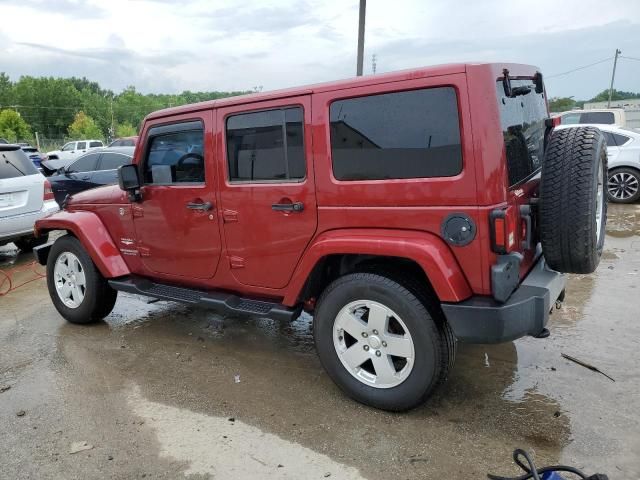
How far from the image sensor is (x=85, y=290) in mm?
4512

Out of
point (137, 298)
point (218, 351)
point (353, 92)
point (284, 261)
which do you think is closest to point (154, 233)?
point (218, 351)

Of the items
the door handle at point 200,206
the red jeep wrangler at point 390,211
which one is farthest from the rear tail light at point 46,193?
the door handle at point 200,206

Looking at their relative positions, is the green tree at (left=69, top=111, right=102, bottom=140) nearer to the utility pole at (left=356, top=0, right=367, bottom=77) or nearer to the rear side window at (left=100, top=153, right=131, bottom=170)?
the rear side window at (left=100, top=153, right=131, bottom=170)

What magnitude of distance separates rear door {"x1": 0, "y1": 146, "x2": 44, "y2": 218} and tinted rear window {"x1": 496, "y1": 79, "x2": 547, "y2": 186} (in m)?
6.52

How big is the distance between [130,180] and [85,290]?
1.20 meters

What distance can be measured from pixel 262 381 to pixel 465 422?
4.57 ft

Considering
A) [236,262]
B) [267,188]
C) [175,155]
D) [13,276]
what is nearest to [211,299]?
[236,262]

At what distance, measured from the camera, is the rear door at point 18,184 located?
265 inches

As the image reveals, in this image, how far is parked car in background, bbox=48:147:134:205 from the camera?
1066 cm

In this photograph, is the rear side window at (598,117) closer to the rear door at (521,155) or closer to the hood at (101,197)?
the rear door at (521,155)

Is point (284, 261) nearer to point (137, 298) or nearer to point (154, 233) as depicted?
point (154, 233)

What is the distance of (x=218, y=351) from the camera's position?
4.07 m

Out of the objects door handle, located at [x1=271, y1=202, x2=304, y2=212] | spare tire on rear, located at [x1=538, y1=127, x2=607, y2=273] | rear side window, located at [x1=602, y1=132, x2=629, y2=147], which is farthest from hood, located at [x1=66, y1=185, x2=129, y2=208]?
rear side window, located at [x1=602, y1=132, x2=629, y2=147]

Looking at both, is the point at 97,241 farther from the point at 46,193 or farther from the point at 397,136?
the point at 46,193
